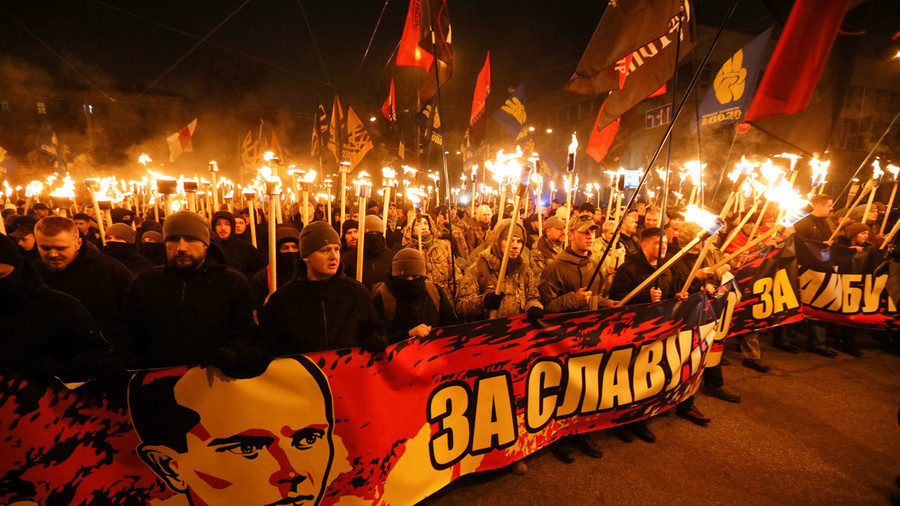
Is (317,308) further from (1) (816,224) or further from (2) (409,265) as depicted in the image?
(1) (816,224)

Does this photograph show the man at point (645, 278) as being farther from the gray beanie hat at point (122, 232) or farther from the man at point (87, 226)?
the man at point (87, 226)

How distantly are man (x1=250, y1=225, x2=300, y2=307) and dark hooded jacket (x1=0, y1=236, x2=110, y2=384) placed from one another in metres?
1.86

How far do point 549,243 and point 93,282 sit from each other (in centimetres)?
491

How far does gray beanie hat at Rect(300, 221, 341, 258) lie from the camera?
2773 mm

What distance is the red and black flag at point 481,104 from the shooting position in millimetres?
8547

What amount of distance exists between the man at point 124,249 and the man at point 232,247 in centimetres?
95

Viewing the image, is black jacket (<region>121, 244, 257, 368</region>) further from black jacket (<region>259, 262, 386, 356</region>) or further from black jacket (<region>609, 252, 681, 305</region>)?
black jacket (<region>609, 252, 681, 305</region>)

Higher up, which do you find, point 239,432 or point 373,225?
point 373,225

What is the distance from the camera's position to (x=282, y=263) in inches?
186

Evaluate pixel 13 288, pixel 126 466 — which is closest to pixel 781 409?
pixel 126 466

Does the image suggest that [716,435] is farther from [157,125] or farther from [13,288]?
[157,125]

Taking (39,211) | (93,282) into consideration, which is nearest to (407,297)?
(93,282)

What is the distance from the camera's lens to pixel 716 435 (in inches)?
155

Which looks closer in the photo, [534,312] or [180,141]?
[534,312]
